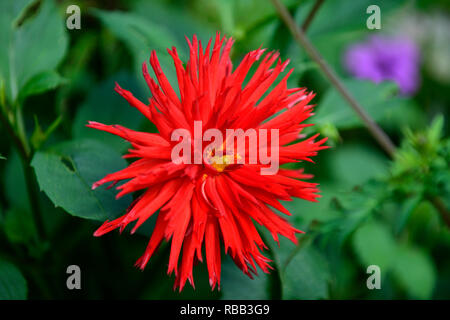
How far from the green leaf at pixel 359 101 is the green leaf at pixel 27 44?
1.33 ft

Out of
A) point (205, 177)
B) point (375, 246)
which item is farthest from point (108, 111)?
point (375, 246)

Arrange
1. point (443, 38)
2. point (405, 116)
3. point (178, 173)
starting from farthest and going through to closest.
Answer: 1. point (443, 38)
2. point (405, 116)
3. point (178, 173)

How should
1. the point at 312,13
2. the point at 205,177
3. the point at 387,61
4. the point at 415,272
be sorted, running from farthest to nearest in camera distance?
1. the point at 387,61
2. the point at 415,272
3. the point at 312,13
4. the point at 205,177

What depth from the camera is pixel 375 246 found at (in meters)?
0.85

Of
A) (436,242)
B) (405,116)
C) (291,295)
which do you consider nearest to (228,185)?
(291,295)

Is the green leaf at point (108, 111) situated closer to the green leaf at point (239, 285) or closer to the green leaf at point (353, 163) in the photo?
the green leaf at point (239, 285)

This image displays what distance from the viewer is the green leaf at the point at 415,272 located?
0.77 metres

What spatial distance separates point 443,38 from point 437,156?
827 mm

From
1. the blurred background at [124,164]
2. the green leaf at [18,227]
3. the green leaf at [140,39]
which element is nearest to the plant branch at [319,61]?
the blurred background at [124,164]

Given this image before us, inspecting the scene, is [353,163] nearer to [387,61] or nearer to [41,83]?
[387,61]

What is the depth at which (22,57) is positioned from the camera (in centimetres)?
63

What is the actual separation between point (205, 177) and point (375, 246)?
549 mm

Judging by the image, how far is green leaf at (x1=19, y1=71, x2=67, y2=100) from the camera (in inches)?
21.1
